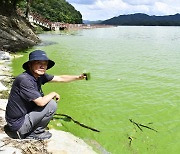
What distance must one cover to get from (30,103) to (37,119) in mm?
406

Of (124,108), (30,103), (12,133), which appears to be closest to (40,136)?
(12,133)

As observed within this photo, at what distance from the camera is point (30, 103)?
20.5 ft

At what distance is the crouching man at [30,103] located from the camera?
5.93 meters

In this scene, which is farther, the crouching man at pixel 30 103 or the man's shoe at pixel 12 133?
the man's shoe at pixel 12 133

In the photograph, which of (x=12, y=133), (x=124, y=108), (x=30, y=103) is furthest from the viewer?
(x=124, y=108)

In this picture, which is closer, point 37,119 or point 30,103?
point 30,103

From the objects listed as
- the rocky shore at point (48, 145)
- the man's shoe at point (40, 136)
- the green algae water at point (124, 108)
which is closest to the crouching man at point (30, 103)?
the man's shoe at point (40, 136)

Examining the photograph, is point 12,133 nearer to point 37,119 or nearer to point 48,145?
point 37,119

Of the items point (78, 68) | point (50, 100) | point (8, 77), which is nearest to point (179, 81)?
point (78, 68)

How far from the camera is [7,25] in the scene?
84.9 ft

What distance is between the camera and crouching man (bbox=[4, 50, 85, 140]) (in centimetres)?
593

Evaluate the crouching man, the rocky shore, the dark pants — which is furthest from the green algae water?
the crouching man

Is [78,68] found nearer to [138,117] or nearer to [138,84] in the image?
[138,84]

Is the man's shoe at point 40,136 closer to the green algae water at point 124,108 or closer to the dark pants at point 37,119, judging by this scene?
the dark pants at point 37,119
